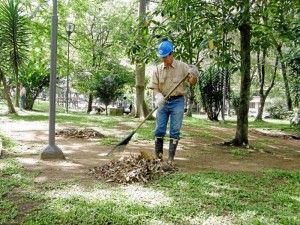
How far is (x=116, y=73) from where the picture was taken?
17.9 meters

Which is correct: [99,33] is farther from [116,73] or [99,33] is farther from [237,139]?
[237,139]

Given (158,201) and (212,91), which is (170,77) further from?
(212,91)

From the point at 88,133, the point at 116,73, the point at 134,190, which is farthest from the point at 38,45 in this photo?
the point at 134,190

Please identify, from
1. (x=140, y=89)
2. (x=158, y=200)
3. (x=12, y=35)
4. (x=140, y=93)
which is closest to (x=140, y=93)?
(x=140, y=93)

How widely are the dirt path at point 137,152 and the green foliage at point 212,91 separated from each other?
686cm

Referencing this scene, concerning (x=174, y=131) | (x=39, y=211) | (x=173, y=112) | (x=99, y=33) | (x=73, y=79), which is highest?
(x=99, y=33)

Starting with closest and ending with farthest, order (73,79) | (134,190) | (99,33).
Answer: (134,190)
(73,79)
(99,33)

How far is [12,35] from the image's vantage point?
9.85 meters

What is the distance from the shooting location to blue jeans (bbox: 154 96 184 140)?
13.7 ft

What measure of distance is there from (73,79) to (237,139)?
14856 millimetres

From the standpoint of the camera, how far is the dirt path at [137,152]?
4.03 meters

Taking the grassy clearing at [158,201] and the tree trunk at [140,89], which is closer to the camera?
the grassy clearing at [158,201]

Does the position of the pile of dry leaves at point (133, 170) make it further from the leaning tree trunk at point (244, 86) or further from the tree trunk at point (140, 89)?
the tree trunk at point (140, 89)

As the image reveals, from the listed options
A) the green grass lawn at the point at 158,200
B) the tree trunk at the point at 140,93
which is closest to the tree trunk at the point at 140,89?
the tree trunk at the point at 140,93
